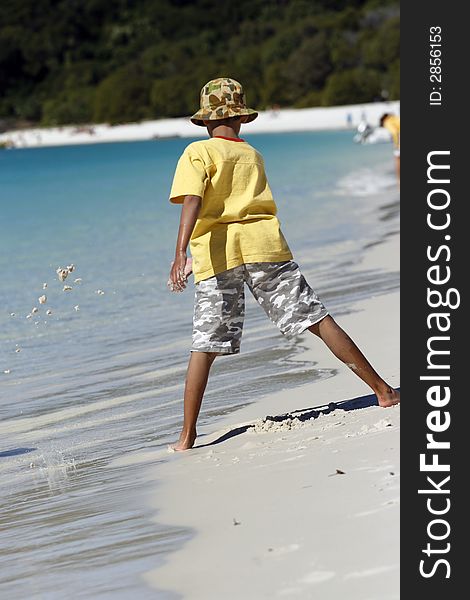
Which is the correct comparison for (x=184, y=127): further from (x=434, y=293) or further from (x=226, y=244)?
(x=434, y=293)

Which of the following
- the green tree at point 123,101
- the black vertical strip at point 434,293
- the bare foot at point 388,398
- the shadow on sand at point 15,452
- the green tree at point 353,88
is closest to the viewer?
the black vertical strip at point 434,293

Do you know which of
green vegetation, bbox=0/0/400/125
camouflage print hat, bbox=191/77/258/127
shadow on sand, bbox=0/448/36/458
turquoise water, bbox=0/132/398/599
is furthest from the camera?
green vegetation, bbox=0/0/400/125

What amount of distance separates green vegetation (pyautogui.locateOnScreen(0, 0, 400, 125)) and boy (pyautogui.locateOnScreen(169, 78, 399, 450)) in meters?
70.0

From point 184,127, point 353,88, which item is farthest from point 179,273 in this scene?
point 184,127

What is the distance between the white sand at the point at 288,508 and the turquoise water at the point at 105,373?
129mm

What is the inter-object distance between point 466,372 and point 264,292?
57.2 inches

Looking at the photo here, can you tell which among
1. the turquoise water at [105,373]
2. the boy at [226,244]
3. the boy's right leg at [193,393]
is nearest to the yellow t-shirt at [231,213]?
the boy at [226,244]

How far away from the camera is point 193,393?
204 inches

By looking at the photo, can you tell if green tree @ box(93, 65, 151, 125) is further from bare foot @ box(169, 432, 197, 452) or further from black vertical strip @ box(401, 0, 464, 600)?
black vertical strip @ box(401, 0, 464, 600)

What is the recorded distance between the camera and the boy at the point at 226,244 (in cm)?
496

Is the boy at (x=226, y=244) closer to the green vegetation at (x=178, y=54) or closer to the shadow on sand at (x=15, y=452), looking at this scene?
the shadow on sand at (x=15, y=452)

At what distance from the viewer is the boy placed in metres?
4.96

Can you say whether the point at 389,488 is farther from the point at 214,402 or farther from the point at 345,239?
the point at 345,239

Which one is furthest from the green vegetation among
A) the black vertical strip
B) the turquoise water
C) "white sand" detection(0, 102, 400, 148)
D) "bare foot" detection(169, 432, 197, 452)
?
the black vertical strip
